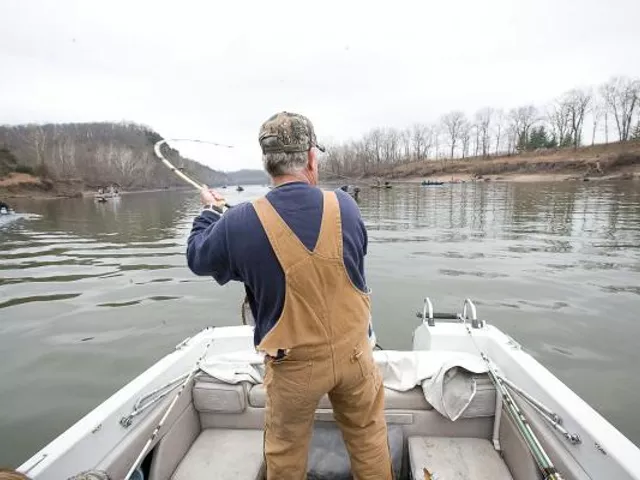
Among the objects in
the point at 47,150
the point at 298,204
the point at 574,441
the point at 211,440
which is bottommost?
the point at 211,440

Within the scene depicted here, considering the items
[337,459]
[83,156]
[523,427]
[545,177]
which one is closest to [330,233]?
[523,427]

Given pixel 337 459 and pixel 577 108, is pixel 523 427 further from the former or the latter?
pixel 577 108

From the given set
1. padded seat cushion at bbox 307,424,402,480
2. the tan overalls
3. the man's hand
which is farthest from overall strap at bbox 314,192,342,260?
padded seat cushion at bbox 307,424,402,480

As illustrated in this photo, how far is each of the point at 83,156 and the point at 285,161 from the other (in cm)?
13136

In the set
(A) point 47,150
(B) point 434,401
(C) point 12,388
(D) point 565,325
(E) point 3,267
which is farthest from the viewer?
(A) point 47,150

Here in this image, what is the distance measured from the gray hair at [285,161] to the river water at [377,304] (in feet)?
15.6

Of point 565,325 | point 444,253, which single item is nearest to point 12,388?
point 565,325

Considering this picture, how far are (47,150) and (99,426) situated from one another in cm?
14144

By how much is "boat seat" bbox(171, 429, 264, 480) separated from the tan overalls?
0.78m

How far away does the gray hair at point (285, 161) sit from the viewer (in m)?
1.75

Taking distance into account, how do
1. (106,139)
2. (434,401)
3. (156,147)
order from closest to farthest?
(434,401) < (156,147) < (106,139)

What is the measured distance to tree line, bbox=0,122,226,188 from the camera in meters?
76.6

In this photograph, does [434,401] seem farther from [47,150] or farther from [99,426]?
[47,150]

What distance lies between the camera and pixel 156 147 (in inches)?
136
